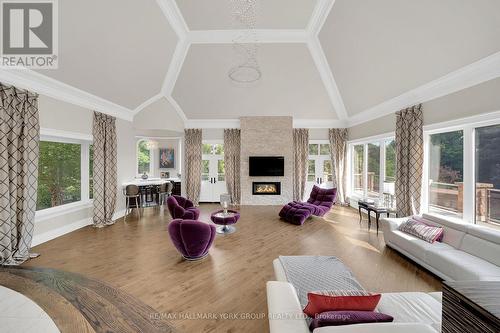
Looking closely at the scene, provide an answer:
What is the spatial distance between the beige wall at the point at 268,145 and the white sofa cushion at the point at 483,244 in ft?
15.8

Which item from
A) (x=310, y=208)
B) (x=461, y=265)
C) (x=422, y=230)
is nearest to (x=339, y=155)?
(x=310, y=208)

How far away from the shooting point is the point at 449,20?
2.82 metres

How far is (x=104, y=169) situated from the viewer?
5035mm

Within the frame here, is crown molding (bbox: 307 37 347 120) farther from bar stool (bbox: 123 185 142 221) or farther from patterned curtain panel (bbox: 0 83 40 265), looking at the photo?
bar stool (bbox: 123 185 142 221)

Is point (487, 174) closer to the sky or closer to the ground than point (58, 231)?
closer to the sky

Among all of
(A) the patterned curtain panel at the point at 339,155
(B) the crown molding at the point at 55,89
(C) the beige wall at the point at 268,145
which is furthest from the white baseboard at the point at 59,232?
(A) the patterned curtain panel at the point at 339,155

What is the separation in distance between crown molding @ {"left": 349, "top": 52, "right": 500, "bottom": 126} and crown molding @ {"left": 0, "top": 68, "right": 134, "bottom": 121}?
699 centimetres

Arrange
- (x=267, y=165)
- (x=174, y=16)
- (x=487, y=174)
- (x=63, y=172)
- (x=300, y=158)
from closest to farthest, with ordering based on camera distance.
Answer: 1. (x=487, y=174)
2. (x=174, y=16)
3. (x=63, y=172)
4. (x=267, y=165)
5. (x=300, y=158)

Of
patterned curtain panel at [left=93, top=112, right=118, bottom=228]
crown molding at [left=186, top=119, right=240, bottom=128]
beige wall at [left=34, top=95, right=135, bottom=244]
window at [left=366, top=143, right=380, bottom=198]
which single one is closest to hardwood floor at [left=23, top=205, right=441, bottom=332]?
beige wall at [left=34, top=95, right=135, bottom=244]

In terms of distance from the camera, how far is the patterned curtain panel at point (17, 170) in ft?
9.89

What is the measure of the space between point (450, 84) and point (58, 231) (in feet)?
26.2

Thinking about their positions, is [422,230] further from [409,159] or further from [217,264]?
[217,264]

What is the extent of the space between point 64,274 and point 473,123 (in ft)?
21.7

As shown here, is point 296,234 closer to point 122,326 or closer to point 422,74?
point 122,326
